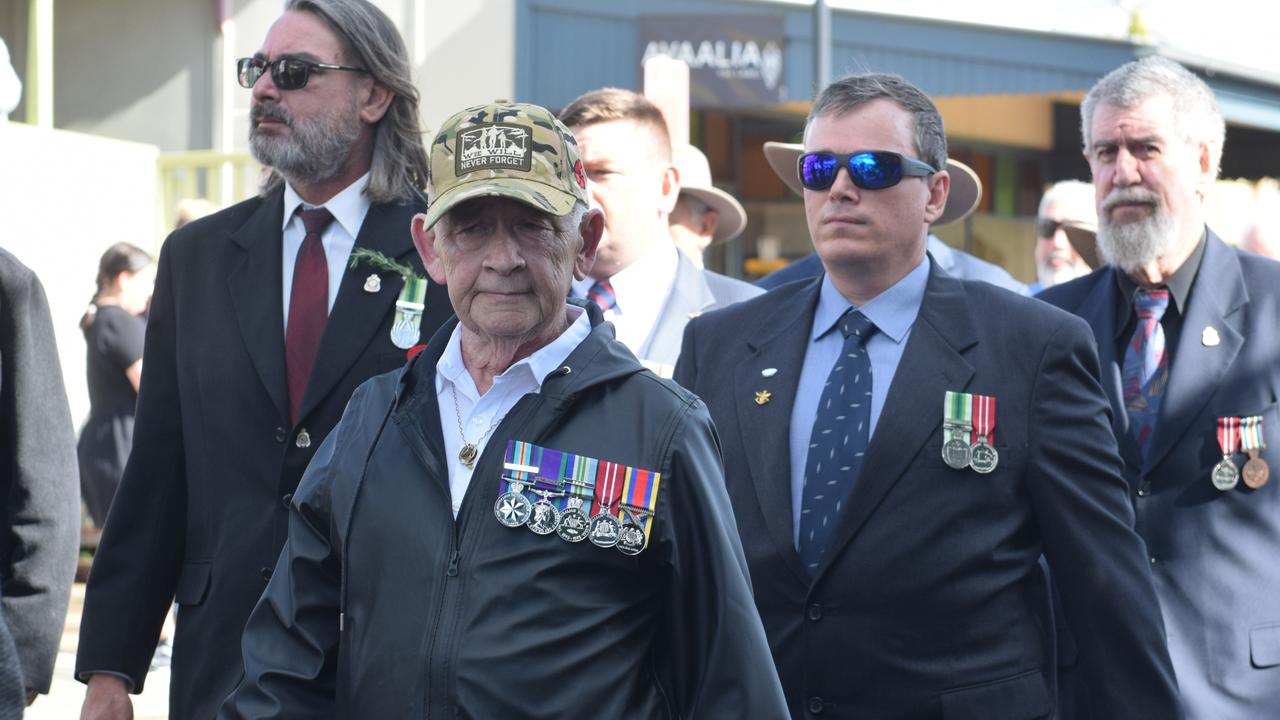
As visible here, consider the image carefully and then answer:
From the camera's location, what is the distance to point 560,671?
260 cm

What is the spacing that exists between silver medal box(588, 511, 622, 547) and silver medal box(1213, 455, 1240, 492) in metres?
2.36

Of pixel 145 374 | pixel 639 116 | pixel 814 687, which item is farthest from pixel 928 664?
pixel 639 116

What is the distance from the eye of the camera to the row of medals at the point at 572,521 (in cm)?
266

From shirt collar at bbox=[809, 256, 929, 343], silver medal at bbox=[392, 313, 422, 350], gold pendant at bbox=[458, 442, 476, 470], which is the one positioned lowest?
gold pendant at bbox=[458, 442, 476, 470]

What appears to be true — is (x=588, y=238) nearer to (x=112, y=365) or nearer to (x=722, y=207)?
(x=722, y=207)

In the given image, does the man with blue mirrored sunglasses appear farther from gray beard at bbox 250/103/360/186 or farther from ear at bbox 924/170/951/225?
gray beard at bbox 250/103/360/186

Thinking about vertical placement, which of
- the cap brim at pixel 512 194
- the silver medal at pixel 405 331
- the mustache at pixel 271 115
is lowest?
the silver medal at pixel 405 331

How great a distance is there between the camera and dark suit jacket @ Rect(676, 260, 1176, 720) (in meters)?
3.56

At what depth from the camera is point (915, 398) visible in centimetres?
370

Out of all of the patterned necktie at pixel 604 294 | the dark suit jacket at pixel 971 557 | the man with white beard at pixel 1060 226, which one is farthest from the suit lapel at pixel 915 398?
the man with white beard at pixel 1060 226

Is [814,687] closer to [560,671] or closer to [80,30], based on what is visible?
[560,671]

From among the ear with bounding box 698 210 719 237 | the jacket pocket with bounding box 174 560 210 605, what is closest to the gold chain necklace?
the jacket pocket with bounding box 174 560 210 605

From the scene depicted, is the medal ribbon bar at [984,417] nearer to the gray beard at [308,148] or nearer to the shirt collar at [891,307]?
the shirt collar at [891,307]

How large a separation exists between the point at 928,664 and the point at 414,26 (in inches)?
611
